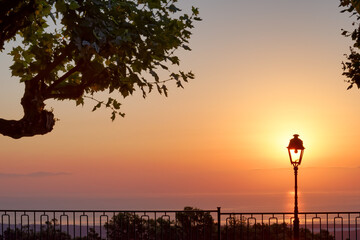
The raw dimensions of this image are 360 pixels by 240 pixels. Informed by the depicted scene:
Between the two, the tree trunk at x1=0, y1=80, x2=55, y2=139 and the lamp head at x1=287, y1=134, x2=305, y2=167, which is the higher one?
the tree trunk at x1=0, y1=80, x2=55, y2=139

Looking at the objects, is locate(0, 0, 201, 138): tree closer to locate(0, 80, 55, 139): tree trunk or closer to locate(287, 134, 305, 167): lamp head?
locate(0, 80, 55, 139): tree trunk

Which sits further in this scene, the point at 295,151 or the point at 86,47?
the point at 295,151

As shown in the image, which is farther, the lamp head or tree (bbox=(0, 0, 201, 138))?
the lamp head

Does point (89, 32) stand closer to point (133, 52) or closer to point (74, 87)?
point (133, 52)

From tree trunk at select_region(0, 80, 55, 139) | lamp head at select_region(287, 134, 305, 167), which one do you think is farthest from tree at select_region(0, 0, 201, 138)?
lamp head at select_region(287, 134, 305, 167)

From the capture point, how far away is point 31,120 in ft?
43.3

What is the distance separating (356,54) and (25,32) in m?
9.31

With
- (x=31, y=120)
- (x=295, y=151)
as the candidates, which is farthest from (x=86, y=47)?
(x=295, y=151)

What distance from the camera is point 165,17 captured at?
1196 cm

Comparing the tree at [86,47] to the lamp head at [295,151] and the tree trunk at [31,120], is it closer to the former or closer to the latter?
the tree trunk at [31,120]

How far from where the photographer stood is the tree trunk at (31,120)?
514 inches

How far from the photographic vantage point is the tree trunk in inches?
514

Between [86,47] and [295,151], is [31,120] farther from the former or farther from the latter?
[295,151]

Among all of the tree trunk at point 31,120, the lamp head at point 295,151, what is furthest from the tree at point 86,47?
the lamp head at point 295,151
